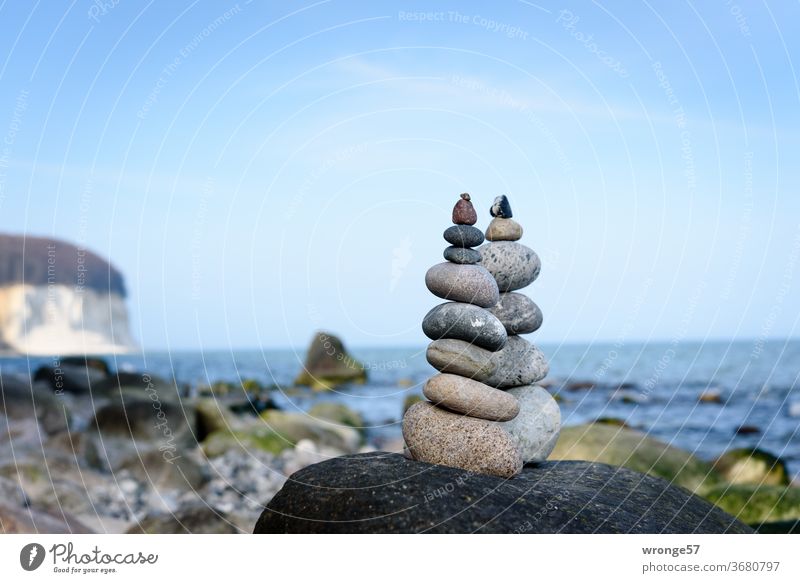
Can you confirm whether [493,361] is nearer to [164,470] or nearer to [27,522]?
[27,522]

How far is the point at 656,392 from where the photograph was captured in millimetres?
25234

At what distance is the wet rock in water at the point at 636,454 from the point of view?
11.4m

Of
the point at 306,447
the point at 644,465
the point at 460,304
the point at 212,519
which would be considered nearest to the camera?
the point at 460,304

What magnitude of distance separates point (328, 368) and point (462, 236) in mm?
21745

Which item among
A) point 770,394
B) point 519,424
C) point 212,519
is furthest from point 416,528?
point 770,394

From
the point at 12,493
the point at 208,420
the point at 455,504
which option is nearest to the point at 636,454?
the point at 455,504

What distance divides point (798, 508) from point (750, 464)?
361 centimetres

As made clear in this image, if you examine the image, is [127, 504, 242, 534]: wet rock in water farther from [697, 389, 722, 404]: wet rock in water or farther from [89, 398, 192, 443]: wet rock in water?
[697, 389, 722, 404]: wet rock in water

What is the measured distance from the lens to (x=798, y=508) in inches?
384

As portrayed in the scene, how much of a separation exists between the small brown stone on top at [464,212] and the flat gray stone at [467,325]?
764 mm

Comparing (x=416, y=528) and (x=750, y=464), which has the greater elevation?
(x=416, y=528)

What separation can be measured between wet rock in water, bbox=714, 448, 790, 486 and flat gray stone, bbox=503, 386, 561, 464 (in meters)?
7.15

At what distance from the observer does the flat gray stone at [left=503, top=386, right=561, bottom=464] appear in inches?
275
